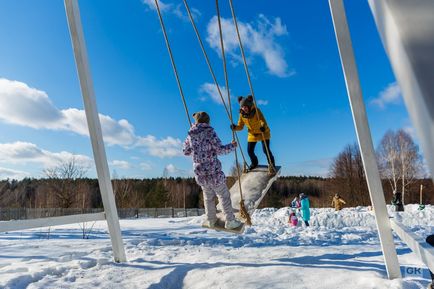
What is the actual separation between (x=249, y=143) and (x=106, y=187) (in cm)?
277

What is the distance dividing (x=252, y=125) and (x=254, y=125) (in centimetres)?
4

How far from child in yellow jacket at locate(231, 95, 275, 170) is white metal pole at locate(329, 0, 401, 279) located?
236 centimetres

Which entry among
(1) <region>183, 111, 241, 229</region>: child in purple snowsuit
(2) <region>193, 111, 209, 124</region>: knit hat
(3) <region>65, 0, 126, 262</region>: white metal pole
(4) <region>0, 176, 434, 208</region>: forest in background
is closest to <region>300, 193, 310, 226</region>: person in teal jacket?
(4) <region>0, 176, 434, 208</region>: forest in background

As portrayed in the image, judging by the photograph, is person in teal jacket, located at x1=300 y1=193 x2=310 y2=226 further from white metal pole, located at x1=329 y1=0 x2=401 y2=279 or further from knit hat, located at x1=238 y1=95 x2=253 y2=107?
white metal pole, located at x1=329 y1=0 x2=401 y2=279

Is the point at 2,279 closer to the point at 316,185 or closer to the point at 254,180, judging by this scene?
the point at 254,180

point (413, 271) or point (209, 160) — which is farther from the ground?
point (209, 160)

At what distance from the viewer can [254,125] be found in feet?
19.5

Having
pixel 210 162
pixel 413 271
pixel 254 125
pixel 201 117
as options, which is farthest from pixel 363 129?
pixel 254 125

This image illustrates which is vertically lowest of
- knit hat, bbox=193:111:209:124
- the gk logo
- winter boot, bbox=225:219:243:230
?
the gk logo

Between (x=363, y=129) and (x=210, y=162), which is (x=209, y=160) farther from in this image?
(x=363, y=129)

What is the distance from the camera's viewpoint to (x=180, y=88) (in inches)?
181

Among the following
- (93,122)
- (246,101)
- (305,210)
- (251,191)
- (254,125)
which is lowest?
(305,210)

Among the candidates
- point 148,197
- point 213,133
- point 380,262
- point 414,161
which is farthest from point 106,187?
point 148,197

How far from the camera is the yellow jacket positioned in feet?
19.1
